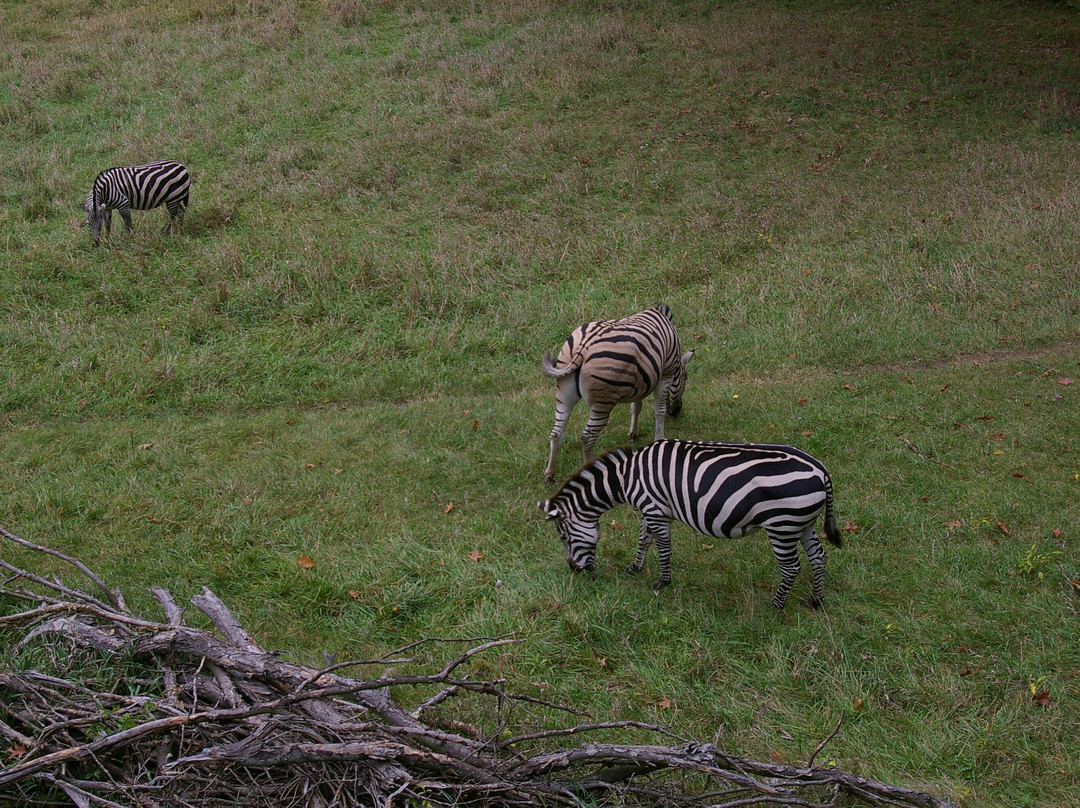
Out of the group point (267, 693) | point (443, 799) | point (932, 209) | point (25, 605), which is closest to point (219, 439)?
point (25, 605)

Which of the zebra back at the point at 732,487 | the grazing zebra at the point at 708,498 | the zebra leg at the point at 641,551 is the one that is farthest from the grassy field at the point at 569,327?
the zebra back at the point at 732,487

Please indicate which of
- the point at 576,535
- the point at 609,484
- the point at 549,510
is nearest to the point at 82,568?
the point at 549,510

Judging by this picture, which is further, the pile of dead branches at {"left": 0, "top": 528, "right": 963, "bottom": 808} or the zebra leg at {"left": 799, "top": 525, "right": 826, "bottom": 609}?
the zebra leg at {"left": 799, "top": 525, "right": 826, "bottom": 609}

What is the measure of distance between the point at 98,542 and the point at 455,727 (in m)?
4.55

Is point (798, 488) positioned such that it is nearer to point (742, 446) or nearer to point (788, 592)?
point (742, 446)

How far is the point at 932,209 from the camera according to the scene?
15.7 metres

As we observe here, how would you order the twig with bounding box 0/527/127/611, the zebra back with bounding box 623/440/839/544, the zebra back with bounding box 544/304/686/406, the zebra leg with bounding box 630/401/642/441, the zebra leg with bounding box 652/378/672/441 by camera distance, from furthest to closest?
1. the zebra leg with bounding box 630/401/642/441
2. the zebra leg with bounding box 652/378/672/441
3. the zebra back with bounding box 544/304/686/406
4. the zebra back with bounding box 623/440/839/544
5. the twig with bounding box 0/527/127/611

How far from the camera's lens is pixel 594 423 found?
29.0 ft

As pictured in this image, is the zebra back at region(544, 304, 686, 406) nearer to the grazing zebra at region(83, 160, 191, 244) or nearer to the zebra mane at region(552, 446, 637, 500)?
the zebra mane at region(552, 446, 637, 500)

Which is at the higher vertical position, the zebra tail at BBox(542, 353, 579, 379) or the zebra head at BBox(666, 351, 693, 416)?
the zebra tail at BBox(542, 353, 579, 379)

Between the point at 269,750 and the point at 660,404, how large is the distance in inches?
247

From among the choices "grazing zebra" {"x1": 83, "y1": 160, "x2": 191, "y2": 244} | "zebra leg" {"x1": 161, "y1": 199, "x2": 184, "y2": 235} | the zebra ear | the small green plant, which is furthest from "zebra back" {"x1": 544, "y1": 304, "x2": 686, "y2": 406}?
"grazing zebra" {"x1": 83, "y1": 160, "x2": 191, "y2": 244}

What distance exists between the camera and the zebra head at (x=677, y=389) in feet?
31.3

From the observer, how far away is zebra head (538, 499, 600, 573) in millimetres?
7004
